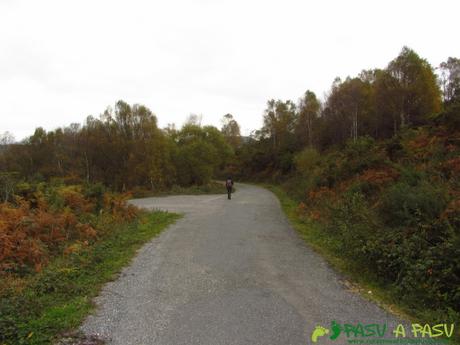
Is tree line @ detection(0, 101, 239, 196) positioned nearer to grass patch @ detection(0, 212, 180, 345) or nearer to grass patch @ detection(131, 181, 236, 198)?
grass patch @ detection(131, 181, 236, 198)

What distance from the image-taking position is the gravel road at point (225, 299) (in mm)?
3443

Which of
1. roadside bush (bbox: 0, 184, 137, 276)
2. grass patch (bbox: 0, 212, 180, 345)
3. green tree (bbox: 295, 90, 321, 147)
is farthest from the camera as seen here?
green tree (bbox: 295, 90, 321, 147)

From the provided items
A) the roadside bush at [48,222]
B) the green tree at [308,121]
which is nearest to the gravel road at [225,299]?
the roadside bush at [48,222]

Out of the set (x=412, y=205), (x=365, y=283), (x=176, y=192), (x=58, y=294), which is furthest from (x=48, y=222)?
(x=176, y=192)

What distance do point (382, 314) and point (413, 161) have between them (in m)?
8.20

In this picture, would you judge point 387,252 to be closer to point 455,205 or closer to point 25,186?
point 455,205

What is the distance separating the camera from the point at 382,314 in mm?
3957

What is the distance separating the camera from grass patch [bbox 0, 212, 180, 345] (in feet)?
11.3

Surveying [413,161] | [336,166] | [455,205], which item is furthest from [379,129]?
[455,205]

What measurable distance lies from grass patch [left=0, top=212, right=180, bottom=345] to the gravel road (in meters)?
0.29

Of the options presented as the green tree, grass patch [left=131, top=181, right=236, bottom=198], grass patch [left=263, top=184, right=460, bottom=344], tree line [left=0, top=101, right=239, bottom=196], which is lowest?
grass patch [left=263, top=184, right=460, bottom=344]

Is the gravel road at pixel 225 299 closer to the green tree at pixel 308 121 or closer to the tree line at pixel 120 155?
the tree line at pixel 120 155

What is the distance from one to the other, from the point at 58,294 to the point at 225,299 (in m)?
2.77

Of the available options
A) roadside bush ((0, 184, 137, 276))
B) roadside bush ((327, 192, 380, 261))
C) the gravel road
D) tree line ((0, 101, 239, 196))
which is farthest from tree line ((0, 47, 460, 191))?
the gravel road
